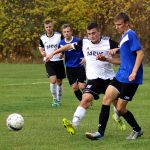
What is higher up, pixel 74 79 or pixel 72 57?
pixel 72 57

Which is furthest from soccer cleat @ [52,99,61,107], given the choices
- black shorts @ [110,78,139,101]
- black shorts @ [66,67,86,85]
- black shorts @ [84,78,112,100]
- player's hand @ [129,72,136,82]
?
player's hand @ [129,72,136,82]

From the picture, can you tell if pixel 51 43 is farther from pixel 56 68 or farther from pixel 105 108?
pixel 105 108

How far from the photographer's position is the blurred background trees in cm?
4378

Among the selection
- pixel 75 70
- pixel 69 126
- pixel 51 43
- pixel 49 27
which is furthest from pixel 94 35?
pixel 51 43

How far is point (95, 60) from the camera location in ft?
36.4

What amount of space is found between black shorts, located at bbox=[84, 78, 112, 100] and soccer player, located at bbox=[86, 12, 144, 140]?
75 centimetres

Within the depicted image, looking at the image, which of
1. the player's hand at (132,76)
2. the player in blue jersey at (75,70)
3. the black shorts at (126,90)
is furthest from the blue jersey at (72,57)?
the player's hand at (132,76)

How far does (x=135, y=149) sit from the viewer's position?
9.12m

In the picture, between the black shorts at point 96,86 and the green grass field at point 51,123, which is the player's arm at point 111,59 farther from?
the green grass field at point 51,123

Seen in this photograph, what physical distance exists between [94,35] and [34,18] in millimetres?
33880

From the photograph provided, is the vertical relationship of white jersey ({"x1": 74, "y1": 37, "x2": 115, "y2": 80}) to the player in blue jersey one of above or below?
above

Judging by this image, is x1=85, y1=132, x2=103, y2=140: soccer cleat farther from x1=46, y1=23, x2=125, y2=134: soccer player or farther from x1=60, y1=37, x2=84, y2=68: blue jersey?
x1=60, y1=37, x2=84, y2=68: blue jersey

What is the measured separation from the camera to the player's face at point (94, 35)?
10641mm

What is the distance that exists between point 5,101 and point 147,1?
25313 mm
